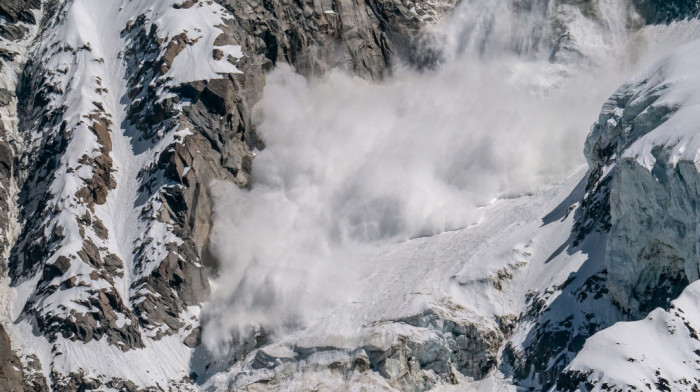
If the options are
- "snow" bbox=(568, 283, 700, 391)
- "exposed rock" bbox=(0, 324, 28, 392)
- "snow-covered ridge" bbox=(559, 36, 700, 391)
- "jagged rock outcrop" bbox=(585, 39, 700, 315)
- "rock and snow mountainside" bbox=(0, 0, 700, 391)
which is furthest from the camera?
"exposed rock" bbox=(0, 324, 28, 392)

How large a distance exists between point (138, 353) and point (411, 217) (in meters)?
44.6

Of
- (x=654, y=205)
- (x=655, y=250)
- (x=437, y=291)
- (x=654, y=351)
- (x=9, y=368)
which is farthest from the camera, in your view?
(x=437, y=291)

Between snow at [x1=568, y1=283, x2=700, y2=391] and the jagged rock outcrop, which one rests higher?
the jagged rock outcrop

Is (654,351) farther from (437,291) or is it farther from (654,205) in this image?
(437,291)

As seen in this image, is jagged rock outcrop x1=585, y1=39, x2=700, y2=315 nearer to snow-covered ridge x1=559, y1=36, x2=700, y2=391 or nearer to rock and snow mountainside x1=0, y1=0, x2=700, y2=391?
snow-covered ridge x1=559, y1=36, x2=700, y2=391

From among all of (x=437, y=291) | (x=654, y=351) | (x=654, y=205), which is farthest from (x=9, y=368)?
(x=654, y=205)

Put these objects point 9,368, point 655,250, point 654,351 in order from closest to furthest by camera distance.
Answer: point 654,351 < point 655,250 < point 9,368

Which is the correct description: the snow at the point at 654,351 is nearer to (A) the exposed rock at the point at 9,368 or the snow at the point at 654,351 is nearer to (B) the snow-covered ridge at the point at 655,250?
(B) the snow-covered ridge at the point at 655,250

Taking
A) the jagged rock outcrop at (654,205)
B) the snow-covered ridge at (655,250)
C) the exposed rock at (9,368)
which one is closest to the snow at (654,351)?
the snow-covered ridge at (655,250)

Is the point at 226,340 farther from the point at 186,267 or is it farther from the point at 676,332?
the point at 676,332

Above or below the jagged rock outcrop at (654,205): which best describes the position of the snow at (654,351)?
below

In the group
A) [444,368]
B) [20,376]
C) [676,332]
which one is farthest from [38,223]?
[676,332]

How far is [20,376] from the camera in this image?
17200 centimetres

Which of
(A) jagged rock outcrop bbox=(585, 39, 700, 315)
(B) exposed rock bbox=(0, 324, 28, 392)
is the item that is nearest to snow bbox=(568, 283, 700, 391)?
(A) jagged rock outcrop bbox=(585, 39, 700, 315)
